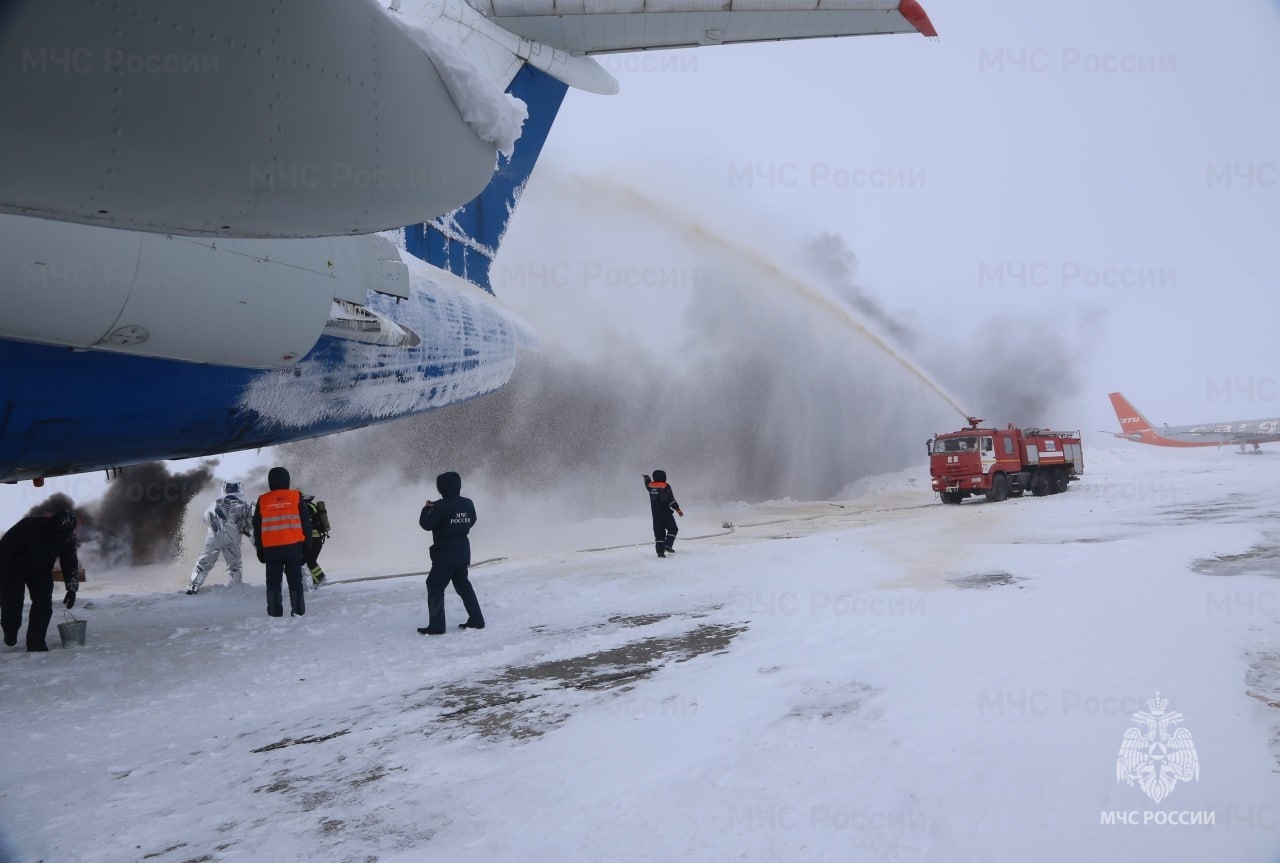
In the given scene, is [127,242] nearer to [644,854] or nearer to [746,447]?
[644,854]

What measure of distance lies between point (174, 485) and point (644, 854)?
19.5m

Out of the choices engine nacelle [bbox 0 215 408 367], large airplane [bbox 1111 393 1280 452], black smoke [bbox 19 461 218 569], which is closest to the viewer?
engine nacelle [bbox 0 215 408 367]

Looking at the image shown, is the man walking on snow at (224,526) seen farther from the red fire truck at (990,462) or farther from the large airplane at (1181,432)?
the large airplane at (1181,432)

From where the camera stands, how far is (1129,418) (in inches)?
1813

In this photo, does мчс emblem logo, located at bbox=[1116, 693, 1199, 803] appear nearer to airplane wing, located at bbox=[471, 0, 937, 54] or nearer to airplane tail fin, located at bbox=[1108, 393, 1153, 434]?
airplane wing, located at bbox=[471, 0, 937, 54]

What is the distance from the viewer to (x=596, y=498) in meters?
23.1

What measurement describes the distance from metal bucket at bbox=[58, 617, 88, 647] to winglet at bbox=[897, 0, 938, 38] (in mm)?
8943

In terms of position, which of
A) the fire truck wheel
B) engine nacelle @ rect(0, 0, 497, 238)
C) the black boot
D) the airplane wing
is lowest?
the fire truck wheel

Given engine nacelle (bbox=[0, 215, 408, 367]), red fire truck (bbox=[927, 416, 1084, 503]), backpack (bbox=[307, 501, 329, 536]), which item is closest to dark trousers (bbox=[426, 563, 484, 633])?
engine nacelle (bbox=[0, 215, 408, 367])

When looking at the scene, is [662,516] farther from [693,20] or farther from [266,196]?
[266,196]

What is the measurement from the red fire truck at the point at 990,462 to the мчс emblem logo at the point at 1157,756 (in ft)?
→ 59.4

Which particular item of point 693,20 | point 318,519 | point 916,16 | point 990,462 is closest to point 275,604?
point 318,519

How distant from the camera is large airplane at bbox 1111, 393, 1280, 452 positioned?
42466mm

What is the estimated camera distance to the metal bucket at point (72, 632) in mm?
6959
